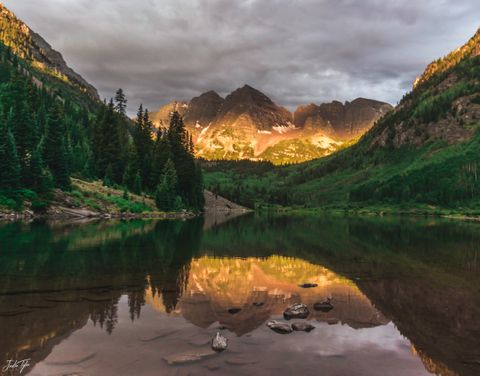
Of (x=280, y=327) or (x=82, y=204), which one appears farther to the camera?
(x=82, y=204)

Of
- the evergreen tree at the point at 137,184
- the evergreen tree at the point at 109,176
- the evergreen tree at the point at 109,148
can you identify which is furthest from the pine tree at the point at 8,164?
the evergreen tree at the point at 137,184

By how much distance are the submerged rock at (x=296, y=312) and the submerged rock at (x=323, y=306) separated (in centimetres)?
108

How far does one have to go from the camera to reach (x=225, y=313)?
1927 cm

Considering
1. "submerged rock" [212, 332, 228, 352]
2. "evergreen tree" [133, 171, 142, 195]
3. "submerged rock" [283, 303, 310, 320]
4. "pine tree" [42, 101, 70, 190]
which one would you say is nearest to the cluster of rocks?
"submerged rock" [283, 303, 310, 320]

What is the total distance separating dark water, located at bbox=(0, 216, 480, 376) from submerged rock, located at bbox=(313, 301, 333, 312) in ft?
1.33

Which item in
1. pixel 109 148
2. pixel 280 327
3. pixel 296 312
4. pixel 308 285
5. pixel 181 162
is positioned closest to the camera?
pixel 280 327

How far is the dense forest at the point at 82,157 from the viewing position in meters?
76.8

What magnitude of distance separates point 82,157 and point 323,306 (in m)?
111

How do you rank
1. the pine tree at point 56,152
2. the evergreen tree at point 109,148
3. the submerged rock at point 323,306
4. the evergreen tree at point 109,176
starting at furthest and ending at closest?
the evergreen tree at point 109,148, the evergreen tree at point 109,176, the pine tree at point 56,152, the submerged rock at point 323,306

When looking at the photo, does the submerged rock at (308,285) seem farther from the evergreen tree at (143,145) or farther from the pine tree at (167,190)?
the evergreen tree at (143,145)

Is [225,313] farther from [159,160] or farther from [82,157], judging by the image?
[82,157]

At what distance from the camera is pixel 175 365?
41.5 ft
